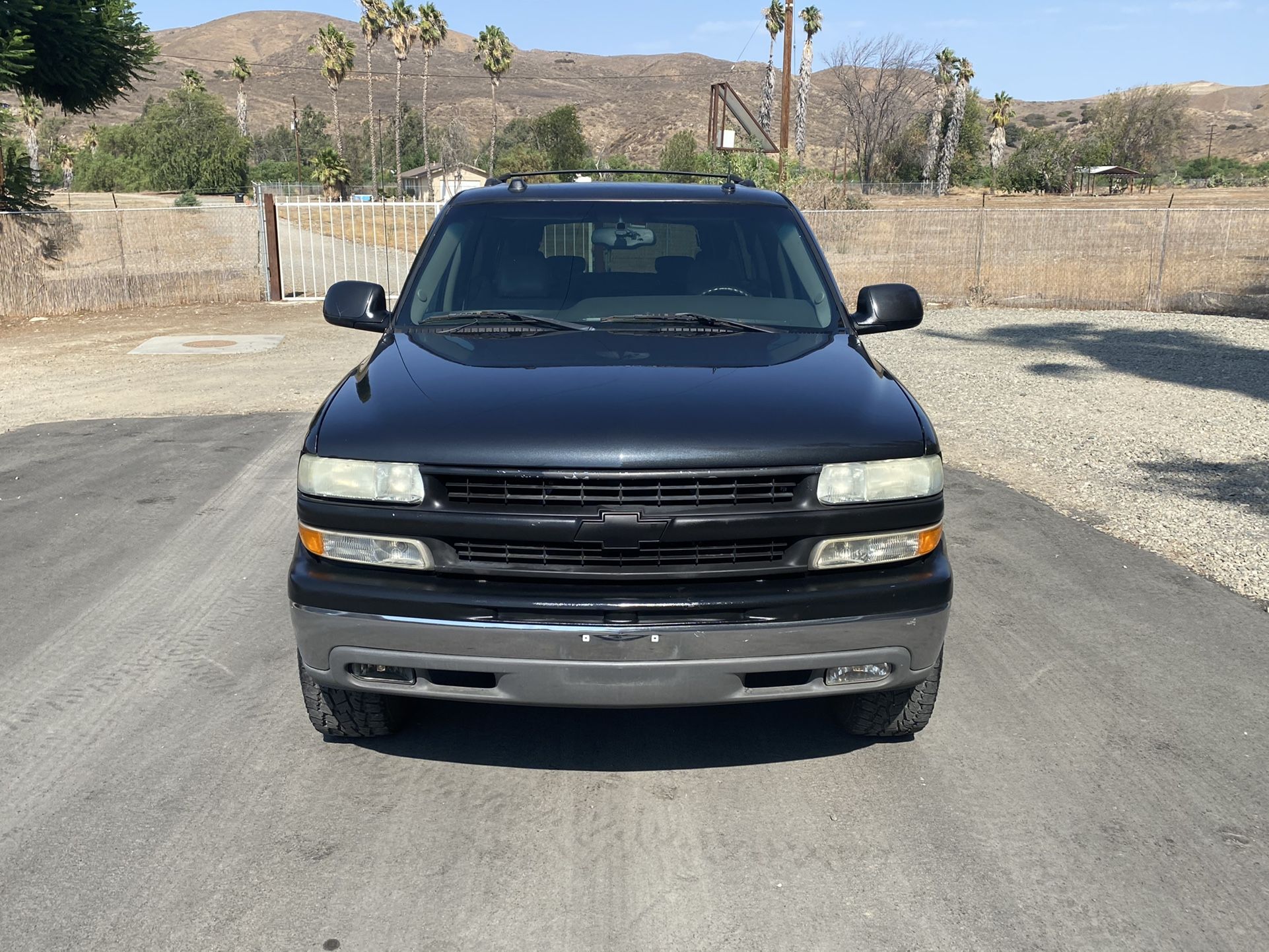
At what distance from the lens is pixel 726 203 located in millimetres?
5250

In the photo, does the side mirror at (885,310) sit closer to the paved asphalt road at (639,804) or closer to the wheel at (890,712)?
the paved asphalt road at (639,804)

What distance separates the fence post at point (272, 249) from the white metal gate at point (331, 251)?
154mm

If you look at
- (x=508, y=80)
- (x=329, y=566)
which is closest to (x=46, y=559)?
(x=329, y=566)

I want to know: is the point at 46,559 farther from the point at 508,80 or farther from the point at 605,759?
the point at 508,80

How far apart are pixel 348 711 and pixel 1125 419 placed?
7.97 metres

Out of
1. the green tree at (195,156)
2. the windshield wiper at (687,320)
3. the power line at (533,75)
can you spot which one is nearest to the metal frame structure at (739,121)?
the windshield wiper at (687,320)

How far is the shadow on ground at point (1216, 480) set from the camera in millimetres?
7316

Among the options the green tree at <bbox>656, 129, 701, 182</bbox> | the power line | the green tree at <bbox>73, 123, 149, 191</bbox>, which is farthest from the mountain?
the green tree at <bbox>656, 129, 701, 182</bbox>

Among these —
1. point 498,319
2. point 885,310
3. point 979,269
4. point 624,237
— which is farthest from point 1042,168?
point 498,319

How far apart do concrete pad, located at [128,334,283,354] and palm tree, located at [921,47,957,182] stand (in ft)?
214

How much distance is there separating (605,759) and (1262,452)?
21.8 feet

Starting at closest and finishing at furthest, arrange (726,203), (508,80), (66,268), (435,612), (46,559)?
(435,612)
(726,203)
(46,559)
(66,268)
(508,80)

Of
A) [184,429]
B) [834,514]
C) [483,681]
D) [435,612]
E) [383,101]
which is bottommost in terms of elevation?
[184,429]

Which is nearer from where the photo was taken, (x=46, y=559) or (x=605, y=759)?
(x=605, y=759)
